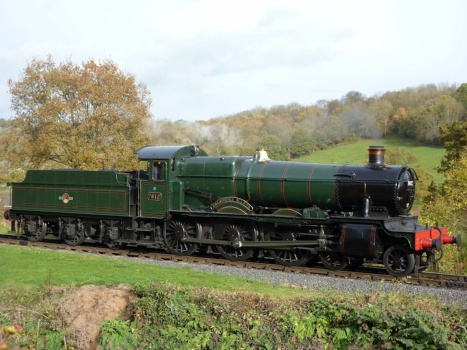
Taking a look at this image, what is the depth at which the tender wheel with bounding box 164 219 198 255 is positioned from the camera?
17812mm

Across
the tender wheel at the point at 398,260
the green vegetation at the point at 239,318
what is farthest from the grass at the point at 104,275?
the tender wheel at the point at 398,260

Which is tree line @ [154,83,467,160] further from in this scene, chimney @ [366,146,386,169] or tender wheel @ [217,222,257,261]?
chimney @ [366,146,386,169]

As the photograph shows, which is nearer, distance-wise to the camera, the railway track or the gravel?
the gravel

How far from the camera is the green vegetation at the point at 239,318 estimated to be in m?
9.23

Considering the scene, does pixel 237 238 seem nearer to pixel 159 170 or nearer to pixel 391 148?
pixel 159 170

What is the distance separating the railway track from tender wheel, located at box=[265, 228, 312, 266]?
0.85 feet

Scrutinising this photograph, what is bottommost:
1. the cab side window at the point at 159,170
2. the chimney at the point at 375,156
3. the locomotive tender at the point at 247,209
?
the locomotive tender at the point at 247,209

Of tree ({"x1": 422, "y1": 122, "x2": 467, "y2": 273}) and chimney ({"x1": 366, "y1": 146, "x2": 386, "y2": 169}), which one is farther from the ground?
chimney ({"x1": 366, "y1": 146, "x2": 386, "y2": 169})

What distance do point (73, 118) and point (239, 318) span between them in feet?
81.3

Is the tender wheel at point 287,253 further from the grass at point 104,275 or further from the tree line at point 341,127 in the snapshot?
the tree line at point 341,127

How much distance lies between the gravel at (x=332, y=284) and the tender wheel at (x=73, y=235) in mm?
5966

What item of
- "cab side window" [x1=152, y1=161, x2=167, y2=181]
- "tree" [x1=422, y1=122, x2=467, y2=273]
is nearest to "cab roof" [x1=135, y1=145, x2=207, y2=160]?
"cab side window" [x1=152, y1=161, x2=167, y2=181]

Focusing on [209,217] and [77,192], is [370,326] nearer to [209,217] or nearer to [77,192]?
[209,217]

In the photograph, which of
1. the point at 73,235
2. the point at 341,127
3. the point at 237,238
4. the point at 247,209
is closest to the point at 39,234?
the point at 73,235
